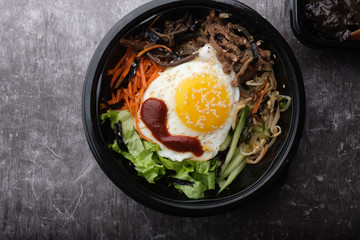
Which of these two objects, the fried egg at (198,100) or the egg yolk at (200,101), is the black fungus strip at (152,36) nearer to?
the fried egg at (198,100)

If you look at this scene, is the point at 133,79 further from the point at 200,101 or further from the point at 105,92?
the point at 200,101

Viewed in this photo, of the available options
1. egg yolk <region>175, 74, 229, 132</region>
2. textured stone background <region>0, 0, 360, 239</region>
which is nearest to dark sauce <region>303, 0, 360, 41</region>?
textured stone background <region>0, 0, 360, 239</region>

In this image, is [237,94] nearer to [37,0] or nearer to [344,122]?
[344,122]

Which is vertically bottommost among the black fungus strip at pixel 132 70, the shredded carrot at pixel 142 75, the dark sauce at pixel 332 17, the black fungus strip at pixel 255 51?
the dark sauce at pixel 332 17

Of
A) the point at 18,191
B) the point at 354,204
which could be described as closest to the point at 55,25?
the point at 18,191

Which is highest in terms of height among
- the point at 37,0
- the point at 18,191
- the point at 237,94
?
the point at 37,0

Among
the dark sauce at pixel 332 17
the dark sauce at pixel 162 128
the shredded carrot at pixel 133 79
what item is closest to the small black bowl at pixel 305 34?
the dark sauce at pixel 332 17
